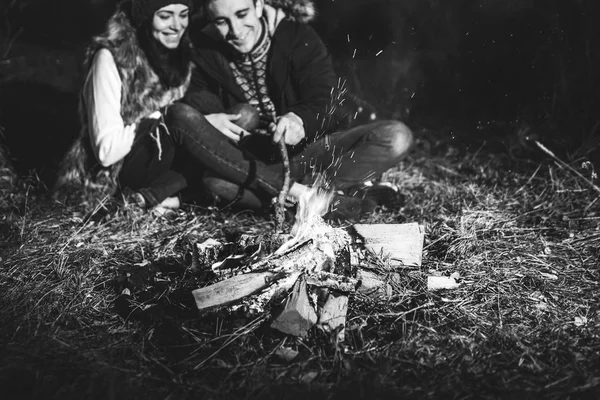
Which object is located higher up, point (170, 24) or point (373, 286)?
point (170, 24)

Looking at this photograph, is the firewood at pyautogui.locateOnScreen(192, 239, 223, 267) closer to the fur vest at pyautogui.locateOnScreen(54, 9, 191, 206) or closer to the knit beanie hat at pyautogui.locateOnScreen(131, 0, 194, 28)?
the fur vest at pyautogui.locateOnScreen(54, 9, 191, 206)

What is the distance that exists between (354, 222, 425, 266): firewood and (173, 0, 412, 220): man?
649mm

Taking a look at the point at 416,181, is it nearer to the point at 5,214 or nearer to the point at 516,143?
the point at 516,143

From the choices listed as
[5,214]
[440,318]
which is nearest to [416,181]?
[440,318]

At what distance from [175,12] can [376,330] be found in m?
2.14

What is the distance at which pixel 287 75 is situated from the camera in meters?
3.47

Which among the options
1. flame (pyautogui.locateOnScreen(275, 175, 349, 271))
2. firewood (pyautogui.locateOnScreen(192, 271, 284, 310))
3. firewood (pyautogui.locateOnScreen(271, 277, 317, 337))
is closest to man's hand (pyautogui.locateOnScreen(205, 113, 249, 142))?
flame (pyautogui.locateOnScreen(275, 175, 349, 271))

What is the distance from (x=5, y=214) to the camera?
3.18m

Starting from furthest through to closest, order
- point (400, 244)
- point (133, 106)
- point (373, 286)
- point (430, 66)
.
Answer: point (430, 66) < point (133, 106) < point (400, 244) < point (373, 286)

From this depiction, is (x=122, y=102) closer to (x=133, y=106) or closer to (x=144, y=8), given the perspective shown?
(x=133, y=106)

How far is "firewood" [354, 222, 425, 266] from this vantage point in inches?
99.3

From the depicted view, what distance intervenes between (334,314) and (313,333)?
4.3 inches

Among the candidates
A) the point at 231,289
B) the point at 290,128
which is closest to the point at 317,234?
the point at 231,289

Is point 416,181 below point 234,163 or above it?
below
